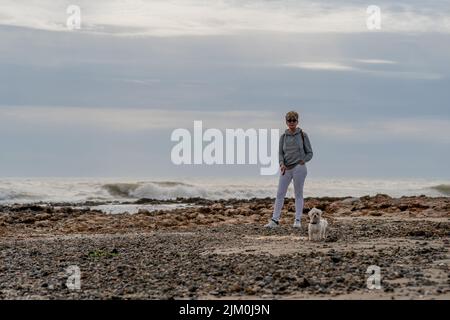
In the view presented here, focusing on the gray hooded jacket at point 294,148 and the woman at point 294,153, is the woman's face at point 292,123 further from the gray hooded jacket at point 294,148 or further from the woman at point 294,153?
the gray hooded jacket at point 294,148

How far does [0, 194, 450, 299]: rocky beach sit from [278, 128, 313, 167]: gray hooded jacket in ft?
5.01

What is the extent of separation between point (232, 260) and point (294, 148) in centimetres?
540

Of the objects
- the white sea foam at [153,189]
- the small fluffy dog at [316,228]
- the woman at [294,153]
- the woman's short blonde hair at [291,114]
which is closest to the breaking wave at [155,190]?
the white sea foam at [153,189]

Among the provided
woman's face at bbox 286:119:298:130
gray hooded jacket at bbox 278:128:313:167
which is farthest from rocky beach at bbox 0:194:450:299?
woman's face at bbox 286:119:298:130

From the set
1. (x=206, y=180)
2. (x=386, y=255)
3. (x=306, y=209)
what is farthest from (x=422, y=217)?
(x=206, y=180)

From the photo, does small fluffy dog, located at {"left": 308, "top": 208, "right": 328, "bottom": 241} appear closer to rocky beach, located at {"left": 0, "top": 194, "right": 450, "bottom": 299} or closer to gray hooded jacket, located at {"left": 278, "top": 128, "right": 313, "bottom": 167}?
rocky beach, located at {"left": 0, "top": 194, "right": 450, "bottom": 299}

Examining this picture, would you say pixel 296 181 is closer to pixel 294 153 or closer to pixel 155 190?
pixel 294 153

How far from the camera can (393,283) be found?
34.8ft

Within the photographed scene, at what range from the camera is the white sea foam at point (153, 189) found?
1854 inches

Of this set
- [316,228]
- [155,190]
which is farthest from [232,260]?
[155,190]

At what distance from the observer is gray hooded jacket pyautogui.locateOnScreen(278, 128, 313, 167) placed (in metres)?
18.1

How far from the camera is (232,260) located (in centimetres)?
1326

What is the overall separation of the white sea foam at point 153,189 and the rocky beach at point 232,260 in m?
24.1

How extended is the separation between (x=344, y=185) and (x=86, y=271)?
51.6 meters
